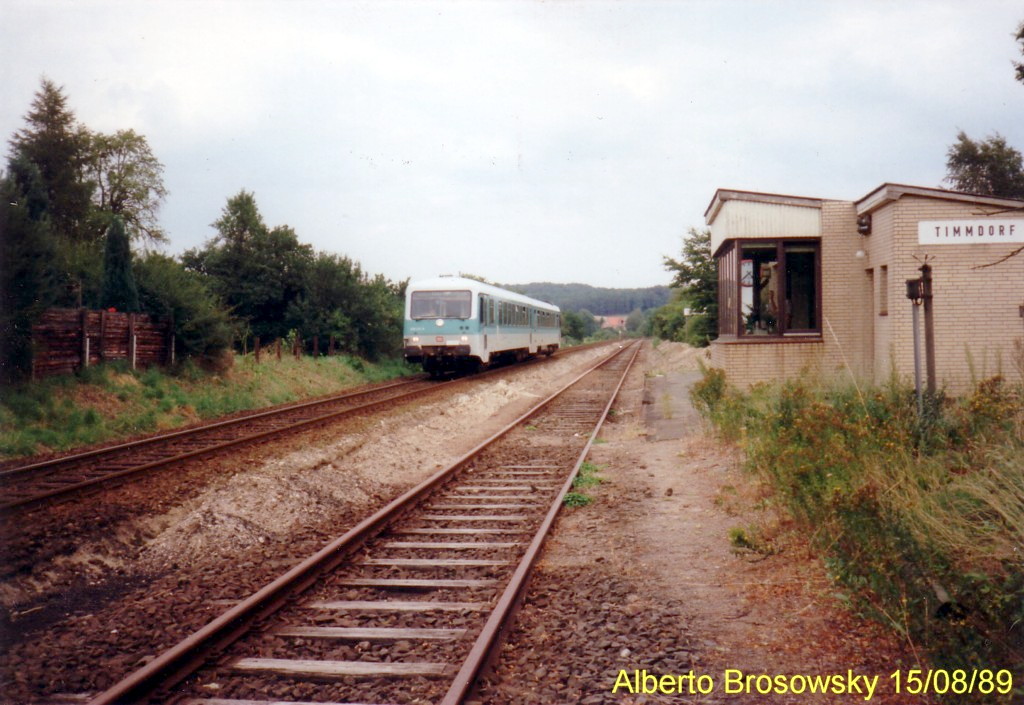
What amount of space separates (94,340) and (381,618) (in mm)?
13606

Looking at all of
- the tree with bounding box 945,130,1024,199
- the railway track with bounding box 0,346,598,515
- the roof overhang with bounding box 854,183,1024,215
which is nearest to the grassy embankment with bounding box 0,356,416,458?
the railway track with bounding box 0,346,598,515

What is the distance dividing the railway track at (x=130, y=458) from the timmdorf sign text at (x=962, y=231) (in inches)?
386

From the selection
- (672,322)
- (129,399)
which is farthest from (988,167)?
(129,399)

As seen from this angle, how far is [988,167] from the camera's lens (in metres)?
44.2

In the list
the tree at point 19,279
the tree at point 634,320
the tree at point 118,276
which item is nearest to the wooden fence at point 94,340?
the tree at point 19,279

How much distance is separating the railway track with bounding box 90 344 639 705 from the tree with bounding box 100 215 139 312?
14026 millimetres

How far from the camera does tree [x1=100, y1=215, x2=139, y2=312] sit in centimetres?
1919

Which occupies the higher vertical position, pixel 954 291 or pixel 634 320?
pixel 634 320

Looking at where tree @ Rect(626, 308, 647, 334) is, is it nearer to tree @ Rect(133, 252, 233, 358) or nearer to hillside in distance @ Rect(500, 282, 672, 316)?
hillside in distance @ Rect(500, 282, 672, 316)

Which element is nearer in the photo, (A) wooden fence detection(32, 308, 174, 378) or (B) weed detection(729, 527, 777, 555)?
(B) weed detection(729, 527, 777, 555)

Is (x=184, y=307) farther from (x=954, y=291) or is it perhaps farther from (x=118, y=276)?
(x=954, y=291)

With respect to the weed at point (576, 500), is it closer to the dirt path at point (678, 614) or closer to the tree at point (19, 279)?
the dirt path at point (678, 614)

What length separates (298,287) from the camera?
35.6 meters

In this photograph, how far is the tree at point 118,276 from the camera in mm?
19188
